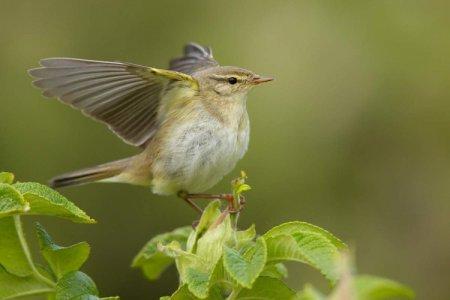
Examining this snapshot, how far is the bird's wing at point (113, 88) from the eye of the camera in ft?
11.6

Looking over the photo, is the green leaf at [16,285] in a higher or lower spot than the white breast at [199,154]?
higher

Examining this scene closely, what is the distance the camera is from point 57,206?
205 cm

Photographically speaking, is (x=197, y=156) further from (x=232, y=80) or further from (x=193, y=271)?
(x=193, y=271)

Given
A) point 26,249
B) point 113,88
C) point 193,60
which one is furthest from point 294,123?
point 26,249

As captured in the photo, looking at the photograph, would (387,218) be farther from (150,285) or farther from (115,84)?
(115,84)

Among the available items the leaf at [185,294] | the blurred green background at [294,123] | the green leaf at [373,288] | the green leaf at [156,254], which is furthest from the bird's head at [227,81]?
the blurred green background at [294,123]

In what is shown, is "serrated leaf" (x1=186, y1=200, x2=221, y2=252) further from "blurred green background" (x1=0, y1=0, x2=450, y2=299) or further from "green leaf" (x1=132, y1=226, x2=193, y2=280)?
"blurred green background" (x1=0, y1=0, x2=450, y2=299)

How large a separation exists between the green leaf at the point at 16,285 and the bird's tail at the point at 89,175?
205 cm

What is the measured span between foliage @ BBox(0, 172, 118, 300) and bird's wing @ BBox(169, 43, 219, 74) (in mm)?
2592

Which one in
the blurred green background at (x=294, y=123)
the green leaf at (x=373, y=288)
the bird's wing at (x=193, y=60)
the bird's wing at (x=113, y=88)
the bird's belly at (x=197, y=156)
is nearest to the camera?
the green leaf at (x=373, y=288)

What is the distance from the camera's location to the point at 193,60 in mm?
4852

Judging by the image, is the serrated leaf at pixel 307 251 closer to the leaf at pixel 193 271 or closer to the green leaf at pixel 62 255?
the leaf at pixel 193 271

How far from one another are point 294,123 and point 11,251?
577cm

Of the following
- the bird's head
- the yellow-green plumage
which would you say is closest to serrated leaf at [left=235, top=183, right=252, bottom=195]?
the yellow-green plumage
